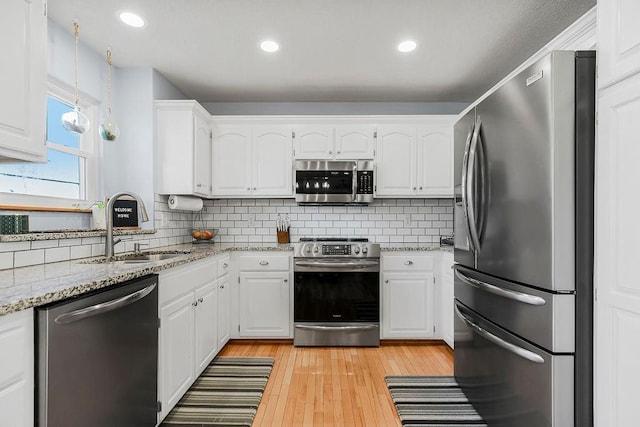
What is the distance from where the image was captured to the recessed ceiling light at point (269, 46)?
2.67 metres

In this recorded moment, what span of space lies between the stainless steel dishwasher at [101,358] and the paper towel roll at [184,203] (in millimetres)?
1540

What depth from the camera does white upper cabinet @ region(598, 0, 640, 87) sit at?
1.24m

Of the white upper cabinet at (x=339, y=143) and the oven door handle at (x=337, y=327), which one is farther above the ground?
the white upper cabinet at (x=339, y=143)

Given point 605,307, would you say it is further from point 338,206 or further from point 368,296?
point 338,206

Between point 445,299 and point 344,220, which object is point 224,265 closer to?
point 344,220

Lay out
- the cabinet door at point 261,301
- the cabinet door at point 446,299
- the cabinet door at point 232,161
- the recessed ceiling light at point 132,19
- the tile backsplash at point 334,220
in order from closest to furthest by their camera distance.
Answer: the recessed ceiling light at point 132,19 → the cabinet door at point 446,299 → the cabinet door at point 261,301 → the cabinet door at point 232,161 → the tile backsplash at point 334,220

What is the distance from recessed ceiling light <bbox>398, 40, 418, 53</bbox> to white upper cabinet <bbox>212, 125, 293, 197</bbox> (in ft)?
4.49

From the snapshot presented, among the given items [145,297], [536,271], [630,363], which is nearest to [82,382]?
[145,297]

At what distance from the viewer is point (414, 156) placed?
3.66 m

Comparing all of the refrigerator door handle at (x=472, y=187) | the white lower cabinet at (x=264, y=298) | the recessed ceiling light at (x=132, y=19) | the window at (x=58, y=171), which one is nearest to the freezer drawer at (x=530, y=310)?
the refrigerator door handle at (x=472, y=187)

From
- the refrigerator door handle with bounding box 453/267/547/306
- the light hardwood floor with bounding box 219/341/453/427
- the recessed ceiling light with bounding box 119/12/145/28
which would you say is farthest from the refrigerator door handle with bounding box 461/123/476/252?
the recessed ceiling light with bounding box 119/12/145/28

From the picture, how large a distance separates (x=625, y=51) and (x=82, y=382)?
7.35 feet

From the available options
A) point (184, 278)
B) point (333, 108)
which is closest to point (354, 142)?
point (333, 108)

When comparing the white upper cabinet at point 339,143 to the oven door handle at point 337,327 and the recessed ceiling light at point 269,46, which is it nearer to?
the recessed ceiling light at point 269,46
